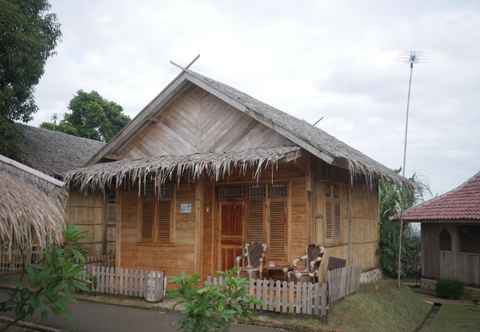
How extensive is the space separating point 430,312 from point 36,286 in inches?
389

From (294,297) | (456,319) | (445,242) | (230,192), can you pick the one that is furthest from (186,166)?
(445,242)

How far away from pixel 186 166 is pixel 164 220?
232 cm

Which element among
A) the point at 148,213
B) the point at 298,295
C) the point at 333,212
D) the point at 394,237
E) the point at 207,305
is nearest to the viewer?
the point at 207,305

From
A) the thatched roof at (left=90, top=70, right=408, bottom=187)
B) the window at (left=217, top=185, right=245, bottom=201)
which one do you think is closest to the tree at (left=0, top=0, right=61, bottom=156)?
the thatched roof at (left=90, top=70, right=408, bottom=187)

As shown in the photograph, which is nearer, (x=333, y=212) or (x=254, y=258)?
(x=254, y=258)

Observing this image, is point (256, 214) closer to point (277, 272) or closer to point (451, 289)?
point (277, 272)

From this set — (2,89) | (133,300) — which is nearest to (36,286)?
(133,300)

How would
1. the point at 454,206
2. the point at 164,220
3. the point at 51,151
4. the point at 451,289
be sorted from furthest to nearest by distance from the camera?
the point at 51,151 < the point at 454,206 < the point at 451,289 < the point at 164,220

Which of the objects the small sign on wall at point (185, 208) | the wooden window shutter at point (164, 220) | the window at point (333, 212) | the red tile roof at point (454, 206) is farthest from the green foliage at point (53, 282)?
the red tile roof at point (454, 206)

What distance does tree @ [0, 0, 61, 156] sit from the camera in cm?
1379

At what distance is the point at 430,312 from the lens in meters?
11.9

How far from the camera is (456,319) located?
1092 cm

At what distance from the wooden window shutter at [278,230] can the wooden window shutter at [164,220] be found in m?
2.90

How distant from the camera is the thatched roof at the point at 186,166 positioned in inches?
367
